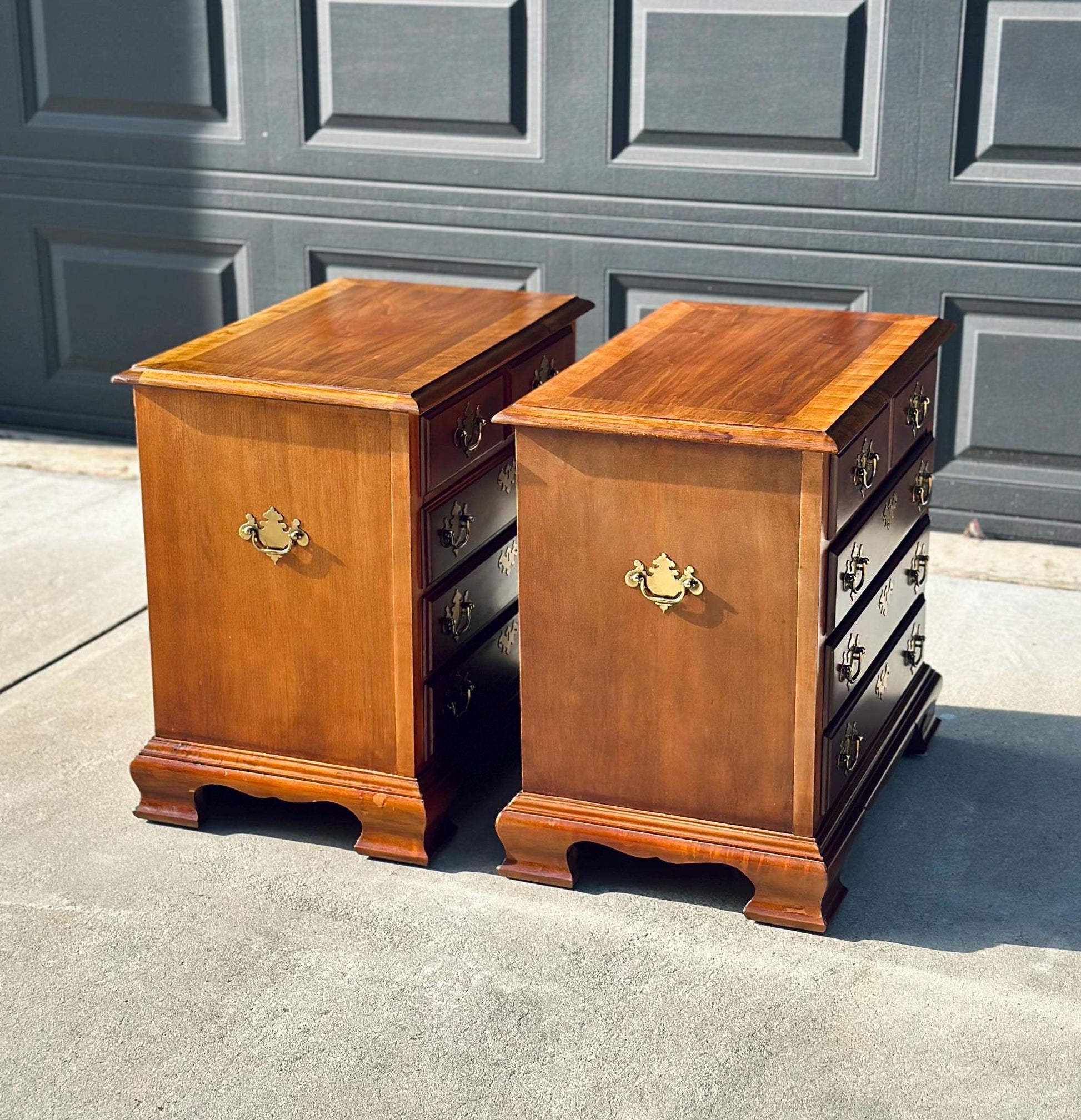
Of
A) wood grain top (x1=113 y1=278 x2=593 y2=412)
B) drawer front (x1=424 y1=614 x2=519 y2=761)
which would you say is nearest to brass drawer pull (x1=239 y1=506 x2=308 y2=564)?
wood grain top (x1=113 y1=278 x2=593 y2=412)

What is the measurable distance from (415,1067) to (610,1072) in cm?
26

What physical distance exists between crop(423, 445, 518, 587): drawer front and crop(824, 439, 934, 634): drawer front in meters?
0.50

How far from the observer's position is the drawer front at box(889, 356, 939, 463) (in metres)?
2.75

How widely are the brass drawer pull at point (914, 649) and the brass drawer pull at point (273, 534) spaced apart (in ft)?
3.69

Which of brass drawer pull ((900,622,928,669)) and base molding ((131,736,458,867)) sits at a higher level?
brass drawer pull ((900,622,928,669))

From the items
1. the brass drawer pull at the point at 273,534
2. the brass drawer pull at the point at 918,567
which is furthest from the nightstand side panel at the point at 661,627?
the brass drawer pull at the point at 918,567

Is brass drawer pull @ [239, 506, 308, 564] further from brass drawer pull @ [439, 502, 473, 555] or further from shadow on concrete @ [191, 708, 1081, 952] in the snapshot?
shadow on concrete @ [191, 708, 1081, 952]

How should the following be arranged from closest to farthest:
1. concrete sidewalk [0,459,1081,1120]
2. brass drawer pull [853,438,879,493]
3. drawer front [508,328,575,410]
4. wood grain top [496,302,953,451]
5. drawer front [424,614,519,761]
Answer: concrete sidewalk [0,459,1081,1120] → wood grain top [496,302,953,451] → brass drawer pull [853,438,879,493] → drawer front [424,614,519,761] → drawer front [508,328,575,410]

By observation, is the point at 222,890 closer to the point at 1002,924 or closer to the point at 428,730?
the point at 428,730

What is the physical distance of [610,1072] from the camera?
2.19 m

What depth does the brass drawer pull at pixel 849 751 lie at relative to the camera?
8.62 ft

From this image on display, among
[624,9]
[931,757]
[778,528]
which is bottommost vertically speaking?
[931,757]

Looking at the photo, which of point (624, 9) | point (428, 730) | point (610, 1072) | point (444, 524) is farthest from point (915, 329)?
point (624, 9)

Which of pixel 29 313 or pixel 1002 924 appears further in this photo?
pixel 29 313
